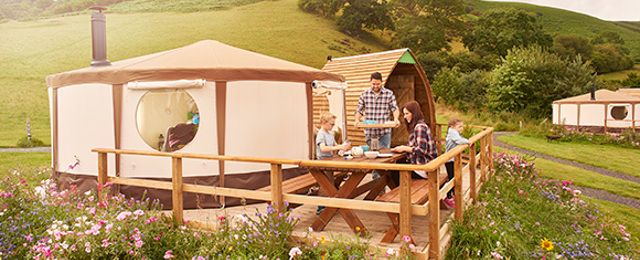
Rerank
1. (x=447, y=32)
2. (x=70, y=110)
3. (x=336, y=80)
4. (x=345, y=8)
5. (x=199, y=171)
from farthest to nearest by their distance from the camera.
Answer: (x=447, y=32) < (x=345, y=8) < (x=336, y=80) < (x=70, y=110) < (x=199, y=171)

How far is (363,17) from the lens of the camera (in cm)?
4556

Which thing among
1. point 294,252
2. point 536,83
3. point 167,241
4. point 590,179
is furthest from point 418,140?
point 536,83

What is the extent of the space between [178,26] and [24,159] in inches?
1254

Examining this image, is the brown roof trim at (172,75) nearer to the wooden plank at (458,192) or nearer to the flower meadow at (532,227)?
the wooden plank at (458,192)

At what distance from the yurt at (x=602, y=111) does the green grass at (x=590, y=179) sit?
29.5 ft

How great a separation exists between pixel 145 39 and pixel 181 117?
122ft

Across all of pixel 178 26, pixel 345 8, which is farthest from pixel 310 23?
pixel 178 26

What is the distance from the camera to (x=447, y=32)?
49312mm

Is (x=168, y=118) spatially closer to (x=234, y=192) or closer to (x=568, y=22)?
(x=234, y=192)

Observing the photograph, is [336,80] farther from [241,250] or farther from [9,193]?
[9,193]

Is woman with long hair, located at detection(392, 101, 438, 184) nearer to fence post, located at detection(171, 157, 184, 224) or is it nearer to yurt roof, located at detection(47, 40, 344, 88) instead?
yurt roof, located at detection(47, 40, 344, 88)

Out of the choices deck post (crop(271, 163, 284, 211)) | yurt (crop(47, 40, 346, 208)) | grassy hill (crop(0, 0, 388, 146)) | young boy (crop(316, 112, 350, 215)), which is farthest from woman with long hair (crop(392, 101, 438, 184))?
grassy hill (crop(0, 0, 388, 146))

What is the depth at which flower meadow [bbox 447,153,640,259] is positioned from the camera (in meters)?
4.22

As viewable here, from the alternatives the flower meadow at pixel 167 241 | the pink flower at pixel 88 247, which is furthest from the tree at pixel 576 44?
the pink flower at pixel 88 247
